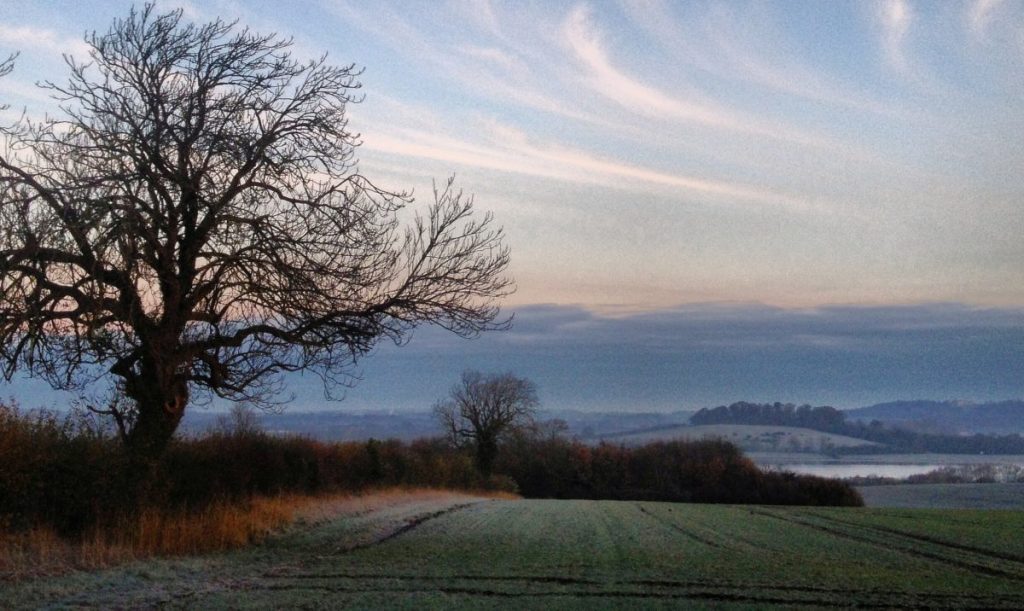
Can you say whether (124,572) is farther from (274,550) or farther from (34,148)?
(34,148)

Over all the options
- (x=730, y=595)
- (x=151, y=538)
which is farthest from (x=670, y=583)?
(x=151, y=538)

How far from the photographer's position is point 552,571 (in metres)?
13.9

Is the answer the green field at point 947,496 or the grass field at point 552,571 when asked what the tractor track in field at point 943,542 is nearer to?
the grass field at point 552,571

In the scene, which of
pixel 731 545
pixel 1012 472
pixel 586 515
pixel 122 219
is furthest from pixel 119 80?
pixel 1012 472

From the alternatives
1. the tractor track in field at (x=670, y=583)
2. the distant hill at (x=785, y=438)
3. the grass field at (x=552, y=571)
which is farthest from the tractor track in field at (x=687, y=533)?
the distant hill at (x=785, y=438)

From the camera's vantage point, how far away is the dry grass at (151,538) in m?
12.4

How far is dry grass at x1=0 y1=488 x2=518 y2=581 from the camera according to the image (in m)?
12.4

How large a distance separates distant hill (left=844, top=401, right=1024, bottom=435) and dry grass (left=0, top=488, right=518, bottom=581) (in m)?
146

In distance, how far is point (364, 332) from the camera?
17.4 metres

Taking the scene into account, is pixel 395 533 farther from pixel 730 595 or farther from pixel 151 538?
pixel 730 595

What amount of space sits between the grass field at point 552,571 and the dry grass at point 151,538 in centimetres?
55

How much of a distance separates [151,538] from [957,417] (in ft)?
616

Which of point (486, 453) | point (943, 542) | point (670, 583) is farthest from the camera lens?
point (486, 453)

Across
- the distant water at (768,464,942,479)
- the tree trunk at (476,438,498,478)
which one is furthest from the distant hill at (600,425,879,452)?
the tree trunk at (476,438,498,478)
